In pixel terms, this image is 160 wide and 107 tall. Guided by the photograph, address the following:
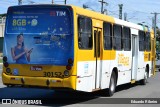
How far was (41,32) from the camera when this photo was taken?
13258 millimetres

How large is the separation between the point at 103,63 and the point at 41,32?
315cm

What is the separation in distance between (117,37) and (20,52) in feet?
17.1

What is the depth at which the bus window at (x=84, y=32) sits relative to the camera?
Result: 43.6 feet

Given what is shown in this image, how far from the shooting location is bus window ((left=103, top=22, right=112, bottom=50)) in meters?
15.7

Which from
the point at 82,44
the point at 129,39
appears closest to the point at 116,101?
the point at 82,44

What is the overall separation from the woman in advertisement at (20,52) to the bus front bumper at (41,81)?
53cm

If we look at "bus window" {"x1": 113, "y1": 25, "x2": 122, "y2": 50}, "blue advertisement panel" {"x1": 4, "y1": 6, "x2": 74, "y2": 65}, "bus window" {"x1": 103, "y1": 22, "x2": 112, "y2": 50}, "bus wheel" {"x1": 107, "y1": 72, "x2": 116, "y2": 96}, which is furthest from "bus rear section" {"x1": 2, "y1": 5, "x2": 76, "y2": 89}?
"bus window" {"x1": 113, "y1": 25, "x2": 122, "y2": 50}

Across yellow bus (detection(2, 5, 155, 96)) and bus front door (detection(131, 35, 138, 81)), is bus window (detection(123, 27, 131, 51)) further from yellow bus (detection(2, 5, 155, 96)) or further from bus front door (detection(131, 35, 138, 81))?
yellow bus (detection(2, 5, 155, 96))

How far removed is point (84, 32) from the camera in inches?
537

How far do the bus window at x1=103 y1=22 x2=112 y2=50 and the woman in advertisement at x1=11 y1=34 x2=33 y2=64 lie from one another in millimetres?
3470

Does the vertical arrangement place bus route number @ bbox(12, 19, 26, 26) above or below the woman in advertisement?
above

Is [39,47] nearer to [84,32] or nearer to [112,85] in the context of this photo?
[84,32]

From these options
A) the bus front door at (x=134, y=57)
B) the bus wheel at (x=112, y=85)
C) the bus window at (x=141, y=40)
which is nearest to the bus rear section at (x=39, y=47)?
the bus wheel at (x=112, y=85)

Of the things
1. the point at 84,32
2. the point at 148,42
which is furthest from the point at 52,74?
the point at 148,42
